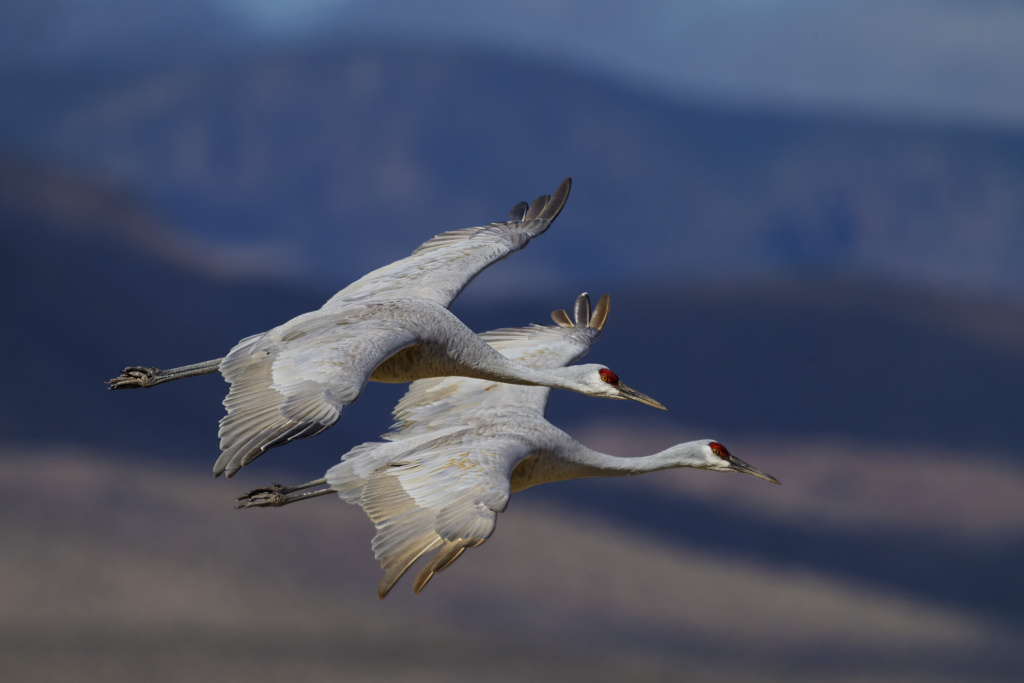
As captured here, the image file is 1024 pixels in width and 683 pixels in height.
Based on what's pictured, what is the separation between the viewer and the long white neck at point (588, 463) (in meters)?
13.2

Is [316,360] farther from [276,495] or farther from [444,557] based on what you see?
[276,495]

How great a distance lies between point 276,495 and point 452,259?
3213 millimetres

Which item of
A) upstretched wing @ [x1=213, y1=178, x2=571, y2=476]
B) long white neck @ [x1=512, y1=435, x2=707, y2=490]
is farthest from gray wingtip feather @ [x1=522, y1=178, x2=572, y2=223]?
long white neck @ [x1=512, y1=435, x2=707, y2=490]

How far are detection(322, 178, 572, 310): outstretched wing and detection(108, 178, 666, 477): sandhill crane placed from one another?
20mm

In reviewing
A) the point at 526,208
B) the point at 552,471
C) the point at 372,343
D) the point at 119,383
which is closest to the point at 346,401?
the point at 372,343

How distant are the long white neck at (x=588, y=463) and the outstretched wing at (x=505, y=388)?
0.60 meters

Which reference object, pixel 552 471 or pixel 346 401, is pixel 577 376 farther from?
pixel 346 401

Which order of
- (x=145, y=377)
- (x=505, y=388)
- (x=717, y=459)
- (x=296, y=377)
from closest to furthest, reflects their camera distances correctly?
(x=296, y=377) < (x=717, y=459) < (x=145, y=377) < (x=505, y=388)

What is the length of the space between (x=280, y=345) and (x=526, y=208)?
5.36 m

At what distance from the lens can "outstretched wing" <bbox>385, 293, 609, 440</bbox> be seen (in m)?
14.0

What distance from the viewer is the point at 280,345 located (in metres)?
12.1

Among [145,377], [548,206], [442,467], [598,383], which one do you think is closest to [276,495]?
[145,377]

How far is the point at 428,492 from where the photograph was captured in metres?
11.5

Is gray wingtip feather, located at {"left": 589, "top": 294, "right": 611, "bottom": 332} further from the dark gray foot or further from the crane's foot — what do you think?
the crane's foot
